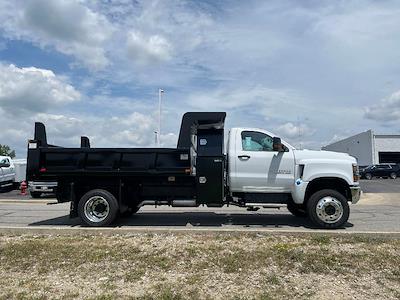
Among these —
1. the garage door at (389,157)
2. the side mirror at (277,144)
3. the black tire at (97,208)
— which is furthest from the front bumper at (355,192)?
the garage door at (389,157)

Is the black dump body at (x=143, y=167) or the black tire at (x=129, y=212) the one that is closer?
the black dump body at (x=143, y=167)

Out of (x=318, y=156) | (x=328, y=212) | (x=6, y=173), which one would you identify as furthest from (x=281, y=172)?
(x=6, y=173)

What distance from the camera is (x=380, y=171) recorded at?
5191 cm

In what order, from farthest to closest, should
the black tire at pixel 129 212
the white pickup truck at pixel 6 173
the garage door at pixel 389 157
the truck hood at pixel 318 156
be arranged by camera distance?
1. the garage door at pixel 389 157
2. the white pickup truck at pixel 6 173
3. the black tire at pixel 129 212
4. the truck hood at pixel 318 156

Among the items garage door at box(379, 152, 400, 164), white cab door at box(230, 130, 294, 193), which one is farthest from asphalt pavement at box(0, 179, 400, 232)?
garage door at box(379, 152, 400, 164)

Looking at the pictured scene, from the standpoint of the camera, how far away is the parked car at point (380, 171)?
2040 inches

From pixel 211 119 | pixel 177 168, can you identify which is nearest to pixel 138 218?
pixel 177 168

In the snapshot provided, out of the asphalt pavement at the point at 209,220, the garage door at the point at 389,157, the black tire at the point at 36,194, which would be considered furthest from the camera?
the garage door at the point at 389,157

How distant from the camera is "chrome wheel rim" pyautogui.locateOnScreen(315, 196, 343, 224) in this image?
10.6 metres

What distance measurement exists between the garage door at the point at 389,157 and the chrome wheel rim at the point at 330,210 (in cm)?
5699

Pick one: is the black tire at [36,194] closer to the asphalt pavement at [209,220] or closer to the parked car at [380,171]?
the asphalt pavement at [209,220]

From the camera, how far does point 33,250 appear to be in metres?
8.27

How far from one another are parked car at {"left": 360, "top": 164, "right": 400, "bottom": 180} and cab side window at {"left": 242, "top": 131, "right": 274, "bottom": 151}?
43.7 metres

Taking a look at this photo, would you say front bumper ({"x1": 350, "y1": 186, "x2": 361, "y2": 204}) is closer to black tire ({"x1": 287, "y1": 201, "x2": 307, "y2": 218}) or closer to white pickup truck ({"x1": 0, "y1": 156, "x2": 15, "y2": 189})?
black tire ({"x1": 287, "y1": 201, "x2": 307, "y2": 218})
